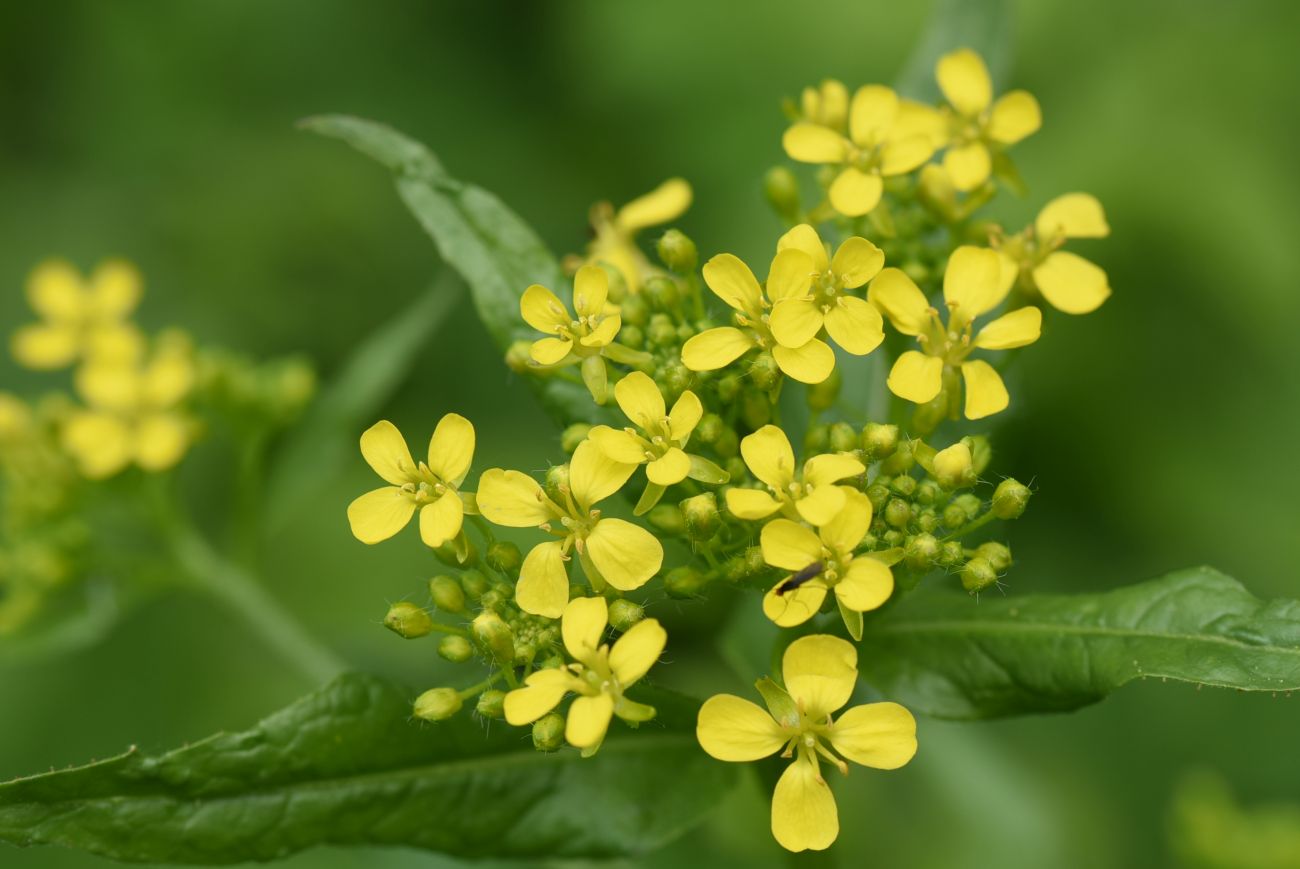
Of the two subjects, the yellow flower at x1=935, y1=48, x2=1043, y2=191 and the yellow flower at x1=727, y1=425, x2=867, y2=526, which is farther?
the yellow flower at x1=935, y1=48, x2=1043, y2=191

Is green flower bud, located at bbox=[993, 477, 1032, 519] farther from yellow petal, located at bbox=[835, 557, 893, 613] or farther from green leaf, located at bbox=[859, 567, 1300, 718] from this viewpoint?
yellow petal, located at bbox=[835, 557, 893, 613]

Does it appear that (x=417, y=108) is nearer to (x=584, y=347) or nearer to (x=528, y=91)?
(x=528, y=91)

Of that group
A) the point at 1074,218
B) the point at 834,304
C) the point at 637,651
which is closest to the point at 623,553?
the point at 637,651

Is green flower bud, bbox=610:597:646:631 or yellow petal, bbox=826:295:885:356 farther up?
yellow petal, bbox=826:295:885:356

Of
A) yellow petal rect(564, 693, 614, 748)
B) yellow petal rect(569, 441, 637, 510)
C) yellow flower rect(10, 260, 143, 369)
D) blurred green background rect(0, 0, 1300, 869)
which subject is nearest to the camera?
yellow petal rect(564, 693, 614, 748)

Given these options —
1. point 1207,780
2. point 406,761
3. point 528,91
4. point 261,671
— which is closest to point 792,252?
point 406,761

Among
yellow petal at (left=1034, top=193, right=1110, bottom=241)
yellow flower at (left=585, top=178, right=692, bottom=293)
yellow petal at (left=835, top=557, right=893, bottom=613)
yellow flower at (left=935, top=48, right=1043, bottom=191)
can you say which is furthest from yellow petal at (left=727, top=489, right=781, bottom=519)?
yellow flower at (left=935, top=48, right=1043, bottom=191)
